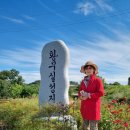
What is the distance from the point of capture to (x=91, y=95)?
680 centimetres

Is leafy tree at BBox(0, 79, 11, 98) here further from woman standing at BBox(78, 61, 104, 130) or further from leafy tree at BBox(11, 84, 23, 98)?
woman standing at BBox(78, 61, 104, 130)

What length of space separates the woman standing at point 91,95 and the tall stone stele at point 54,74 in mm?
4744

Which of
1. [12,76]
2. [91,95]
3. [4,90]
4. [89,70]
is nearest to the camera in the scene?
[91,95]

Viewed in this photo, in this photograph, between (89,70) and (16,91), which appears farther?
(16,91)

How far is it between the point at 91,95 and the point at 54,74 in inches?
218

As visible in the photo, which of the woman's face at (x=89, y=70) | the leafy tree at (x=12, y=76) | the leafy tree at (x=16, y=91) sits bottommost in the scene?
the woman's face at (x=89, y=70)

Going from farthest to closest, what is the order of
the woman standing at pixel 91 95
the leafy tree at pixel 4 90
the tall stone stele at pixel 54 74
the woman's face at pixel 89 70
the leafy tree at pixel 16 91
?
1. the leafy tree at pixel 4 90
2. the leafy tree at pixel 16 91
3. the tall stone stele at pixel 54 74
4. the woman's face at pixel 89 70
5. the woman standing at pixel 91 95

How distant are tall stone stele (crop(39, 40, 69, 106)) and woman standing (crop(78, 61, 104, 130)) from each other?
15.6 feet

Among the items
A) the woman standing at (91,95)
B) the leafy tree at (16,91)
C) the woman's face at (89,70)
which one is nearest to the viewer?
the woman standing at (91,95)

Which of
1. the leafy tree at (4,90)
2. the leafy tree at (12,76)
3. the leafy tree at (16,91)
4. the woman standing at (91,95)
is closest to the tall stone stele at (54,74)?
the woman standing at (91,95)

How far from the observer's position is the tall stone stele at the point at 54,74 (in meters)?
11.9

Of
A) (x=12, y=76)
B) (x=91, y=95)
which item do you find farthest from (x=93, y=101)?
(x=12, y=76)

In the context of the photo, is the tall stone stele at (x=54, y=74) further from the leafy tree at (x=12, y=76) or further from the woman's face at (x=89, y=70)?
the leafy tree at (x=12, y=76)

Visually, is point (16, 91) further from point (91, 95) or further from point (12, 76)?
point (91, 95)
